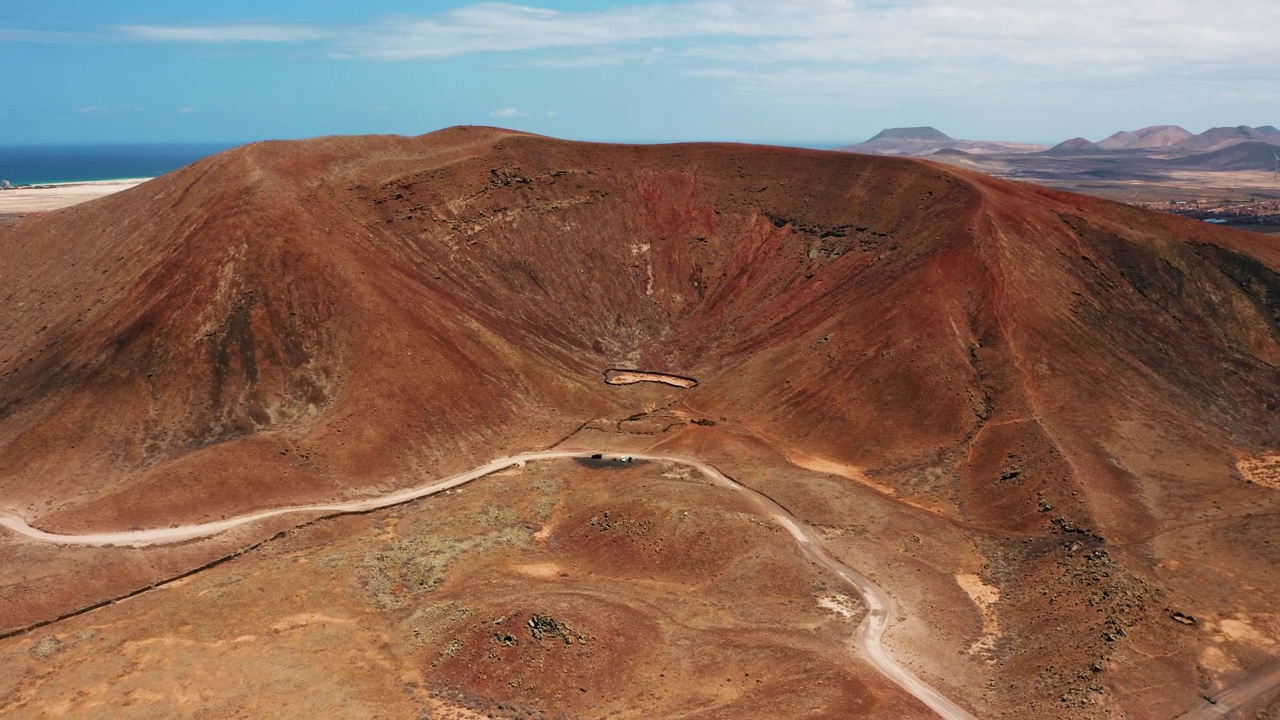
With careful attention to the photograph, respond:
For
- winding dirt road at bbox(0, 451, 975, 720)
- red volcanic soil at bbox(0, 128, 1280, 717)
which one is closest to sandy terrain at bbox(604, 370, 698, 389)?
red volcanic soil at bbox(0, 128, 1280, 717)

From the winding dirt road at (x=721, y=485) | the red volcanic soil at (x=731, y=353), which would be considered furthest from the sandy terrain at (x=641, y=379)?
the winding dirt road at (x=721, y=485)

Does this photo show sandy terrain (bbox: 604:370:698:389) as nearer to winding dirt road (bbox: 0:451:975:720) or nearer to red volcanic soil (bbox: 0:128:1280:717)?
red volcanic soil (bbox: 0:128:1280:717)

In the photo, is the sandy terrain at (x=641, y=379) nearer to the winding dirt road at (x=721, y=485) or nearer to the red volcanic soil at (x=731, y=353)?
the red volcanic soil at (x=731, y=353)

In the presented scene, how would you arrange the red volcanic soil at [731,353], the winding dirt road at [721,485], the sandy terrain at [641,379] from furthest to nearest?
1. the sandy terrain at [641,379]
2. the red volcanic soil at [731,353]
3. the winding dirt road at [721,485]

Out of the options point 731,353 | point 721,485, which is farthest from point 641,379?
point 721,485

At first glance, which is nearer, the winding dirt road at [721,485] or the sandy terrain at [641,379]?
the winding dirt road at [721,485]

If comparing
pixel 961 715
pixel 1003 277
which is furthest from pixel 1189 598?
pixel 1003 277
